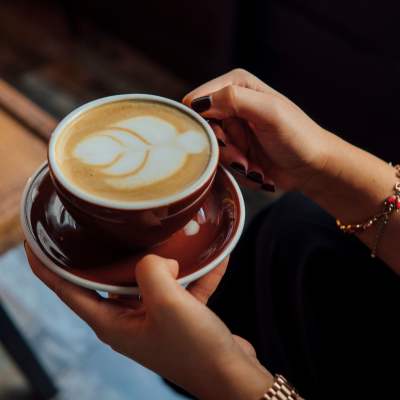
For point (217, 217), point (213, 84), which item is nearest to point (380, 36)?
point (213, 84)

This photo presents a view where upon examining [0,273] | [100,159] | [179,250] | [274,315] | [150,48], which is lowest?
[0,273]

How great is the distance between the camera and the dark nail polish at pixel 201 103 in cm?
71

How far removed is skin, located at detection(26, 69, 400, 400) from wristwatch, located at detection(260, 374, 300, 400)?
0.03 feet

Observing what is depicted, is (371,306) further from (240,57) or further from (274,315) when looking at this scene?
(240,57)

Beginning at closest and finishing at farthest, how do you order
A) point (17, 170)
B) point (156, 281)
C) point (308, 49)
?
1. point (156, 281)
2. point (17, 170)
3. point (308, 49)

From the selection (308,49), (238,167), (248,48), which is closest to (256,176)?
(238,167)

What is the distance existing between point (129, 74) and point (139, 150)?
146 centimetres

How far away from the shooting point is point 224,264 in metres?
0.65

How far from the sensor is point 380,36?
133 centimetres

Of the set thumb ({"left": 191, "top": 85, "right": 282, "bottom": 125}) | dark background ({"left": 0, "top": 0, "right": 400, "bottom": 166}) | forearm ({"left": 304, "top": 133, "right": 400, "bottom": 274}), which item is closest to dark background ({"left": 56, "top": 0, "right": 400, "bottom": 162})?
dark background ({"left": 0, "top": 0, "right": 400, "bottom": 166})

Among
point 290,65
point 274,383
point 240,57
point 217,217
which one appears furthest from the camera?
point 240,57

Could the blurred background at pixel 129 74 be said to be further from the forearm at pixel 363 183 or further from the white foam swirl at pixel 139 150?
the forearm at pixel 363 183

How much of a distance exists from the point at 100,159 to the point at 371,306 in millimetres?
462

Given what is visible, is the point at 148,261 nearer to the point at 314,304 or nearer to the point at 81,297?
the point at 81,297
